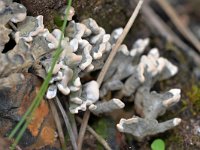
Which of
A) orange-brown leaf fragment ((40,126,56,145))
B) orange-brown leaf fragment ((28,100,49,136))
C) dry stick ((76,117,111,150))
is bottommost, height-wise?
dry stick ((76,117,111,150))

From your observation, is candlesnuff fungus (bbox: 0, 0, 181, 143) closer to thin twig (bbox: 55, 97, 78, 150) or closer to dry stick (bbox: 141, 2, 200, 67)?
thin twig (bbox: 55, 97, 78, 150)

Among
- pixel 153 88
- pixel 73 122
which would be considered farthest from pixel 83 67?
pixel 153 88

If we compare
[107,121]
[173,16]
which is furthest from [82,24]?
[173,16]

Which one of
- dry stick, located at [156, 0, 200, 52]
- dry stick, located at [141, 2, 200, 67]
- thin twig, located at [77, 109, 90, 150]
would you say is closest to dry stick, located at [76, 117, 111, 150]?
thin twig, located at [77, 109, 90, 150]

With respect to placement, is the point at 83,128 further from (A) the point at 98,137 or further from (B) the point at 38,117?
(B) the point at 38,117

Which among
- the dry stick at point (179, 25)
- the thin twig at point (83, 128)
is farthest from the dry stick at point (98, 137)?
the dry stick at point (179, 25)
